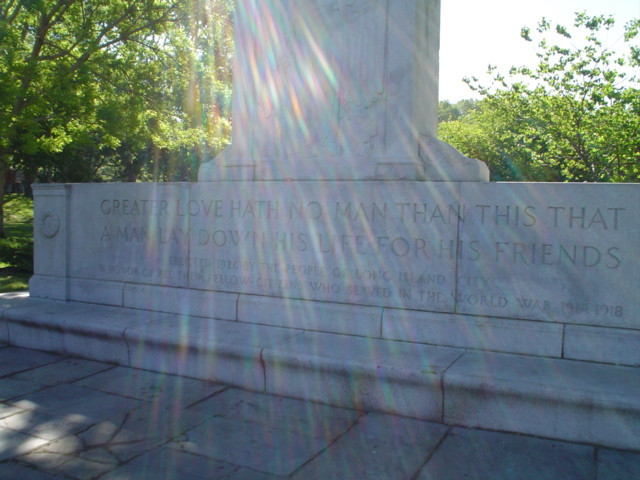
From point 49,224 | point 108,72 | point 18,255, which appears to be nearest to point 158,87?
point 108,72

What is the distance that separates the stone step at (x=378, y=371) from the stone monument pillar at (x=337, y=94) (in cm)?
169

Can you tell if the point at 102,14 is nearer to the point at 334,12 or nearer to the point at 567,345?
the point at 334,12

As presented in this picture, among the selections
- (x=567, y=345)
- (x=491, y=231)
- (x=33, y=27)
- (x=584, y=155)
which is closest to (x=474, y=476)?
(x=567, y=345)

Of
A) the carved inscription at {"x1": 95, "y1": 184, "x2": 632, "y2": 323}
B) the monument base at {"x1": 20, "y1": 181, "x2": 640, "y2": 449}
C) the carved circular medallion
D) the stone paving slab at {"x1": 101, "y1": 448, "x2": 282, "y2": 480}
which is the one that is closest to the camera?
the stone paving slab at {"x1": 101, "y1": 448, "x2": 282, "y2": 480}

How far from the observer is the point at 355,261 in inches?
201

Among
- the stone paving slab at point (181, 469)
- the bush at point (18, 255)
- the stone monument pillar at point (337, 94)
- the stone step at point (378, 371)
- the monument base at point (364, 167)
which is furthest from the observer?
the bush at point (18, 255)

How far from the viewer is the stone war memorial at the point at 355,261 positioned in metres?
4.11

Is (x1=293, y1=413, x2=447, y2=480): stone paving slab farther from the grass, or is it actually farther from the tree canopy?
the tree canopy

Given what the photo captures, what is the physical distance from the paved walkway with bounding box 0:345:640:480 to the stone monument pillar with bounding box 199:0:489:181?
236cm

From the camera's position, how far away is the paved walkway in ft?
10.6

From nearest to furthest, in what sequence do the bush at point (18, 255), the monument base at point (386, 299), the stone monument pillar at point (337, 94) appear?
A: the monument base at point (386, 299), the stone monument pillar at point (337, 94), the bush at point (18, 255)

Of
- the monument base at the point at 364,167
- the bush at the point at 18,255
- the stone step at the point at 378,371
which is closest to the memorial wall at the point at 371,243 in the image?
the monument base at the point at 364,167

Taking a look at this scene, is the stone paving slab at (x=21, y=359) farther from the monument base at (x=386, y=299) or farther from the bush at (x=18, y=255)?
the bush at (x=18, y=255)

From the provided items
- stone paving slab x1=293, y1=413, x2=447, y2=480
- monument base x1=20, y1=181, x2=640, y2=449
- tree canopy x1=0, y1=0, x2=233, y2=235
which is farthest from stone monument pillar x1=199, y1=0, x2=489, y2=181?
tree canopy x1=0, y1=0, x2=233, y2=235
